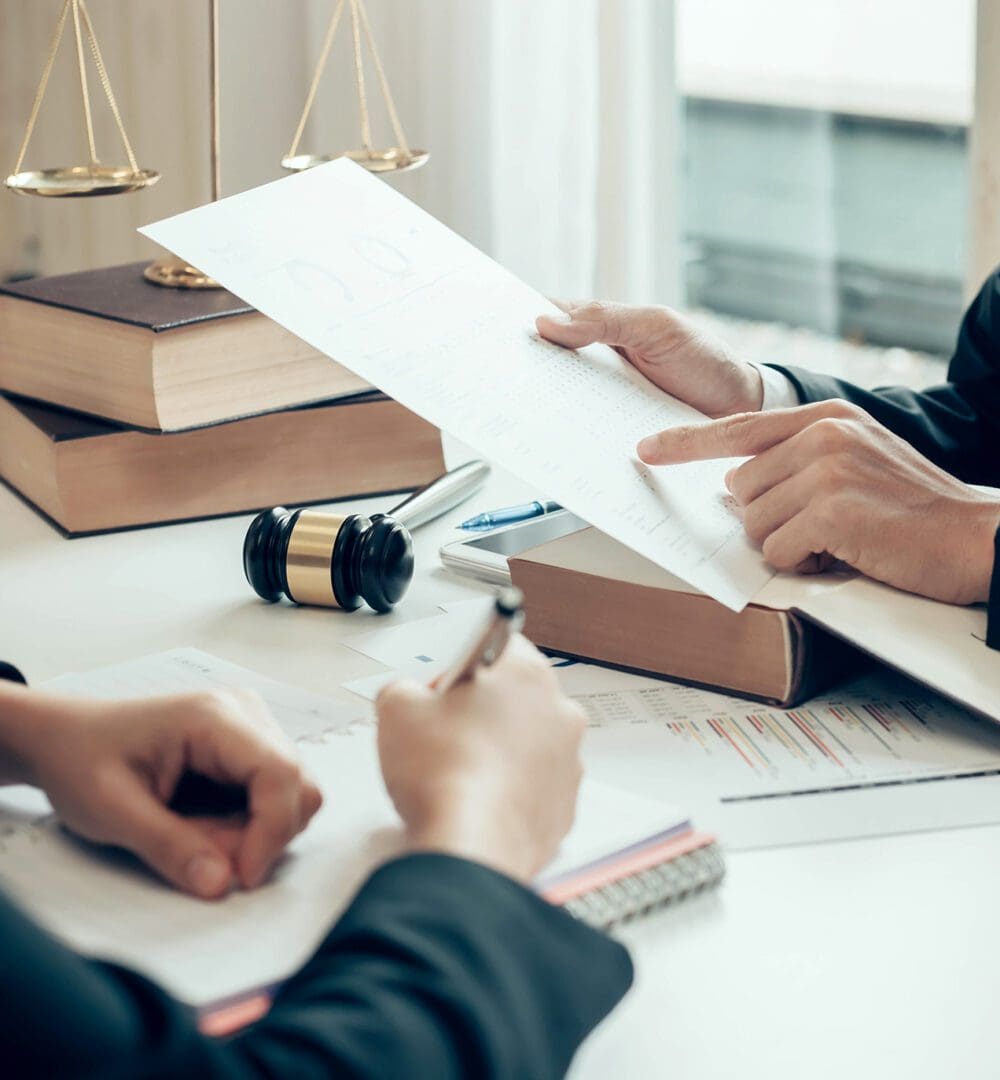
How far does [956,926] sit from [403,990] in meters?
0.28

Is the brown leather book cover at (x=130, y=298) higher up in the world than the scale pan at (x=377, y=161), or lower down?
lower down

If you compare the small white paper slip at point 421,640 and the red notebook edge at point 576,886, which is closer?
the red notebook edge at point 576,886

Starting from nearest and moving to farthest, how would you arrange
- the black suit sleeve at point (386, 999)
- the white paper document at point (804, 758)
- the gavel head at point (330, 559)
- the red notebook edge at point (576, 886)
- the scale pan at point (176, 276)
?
the black suit sleeve at point (386, 999)
the red notebook edge at point (576, 886)
the white paper document at point (804, 758)
the gavel head at point (330, 559)
the scale pan at point (176, 276)

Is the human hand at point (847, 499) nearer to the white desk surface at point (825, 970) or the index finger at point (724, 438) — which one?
the index finger at point (724, 438)

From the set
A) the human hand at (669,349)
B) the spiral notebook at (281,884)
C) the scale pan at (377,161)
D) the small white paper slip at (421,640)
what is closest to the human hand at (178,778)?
the spiral notebook at (281,884)

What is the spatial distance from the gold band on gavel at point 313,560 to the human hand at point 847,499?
0.75ft

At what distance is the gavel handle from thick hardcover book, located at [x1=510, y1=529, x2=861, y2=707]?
230 millimetres

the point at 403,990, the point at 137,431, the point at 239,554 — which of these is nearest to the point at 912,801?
the point at 403,990

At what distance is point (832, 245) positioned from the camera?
2.37m

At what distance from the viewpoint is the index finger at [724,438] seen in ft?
3.00

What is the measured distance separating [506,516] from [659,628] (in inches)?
11.6

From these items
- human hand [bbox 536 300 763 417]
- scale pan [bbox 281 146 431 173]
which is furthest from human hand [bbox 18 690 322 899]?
scale pan [bbox 281 146 431 173]

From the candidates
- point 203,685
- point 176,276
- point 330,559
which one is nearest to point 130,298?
point 176,276

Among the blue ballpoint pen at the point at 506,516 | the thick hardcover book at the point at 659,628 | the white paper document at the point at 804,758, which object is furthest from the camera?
the blue ballpoint pen at the point at 506,516
